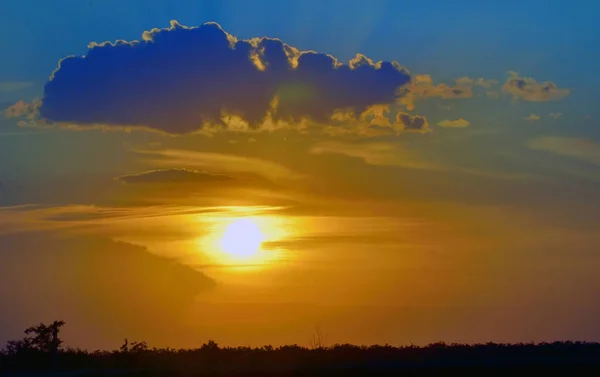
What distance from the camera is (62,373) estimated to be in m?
48.0

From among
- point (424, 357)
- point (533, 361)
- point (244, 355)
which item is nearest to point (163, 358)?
point (244, 355)

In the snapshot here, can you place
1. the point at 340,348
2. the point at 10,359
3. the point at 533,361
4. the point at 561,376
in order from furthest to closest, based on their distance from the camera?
the point at 340,348
the point at 10,359
the point at 533,361
the point at 561,376

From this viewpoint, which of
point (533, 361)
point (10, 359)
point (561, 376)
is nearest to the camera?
point (561, 376)

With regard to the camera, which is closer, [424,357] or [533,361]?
[533,361]

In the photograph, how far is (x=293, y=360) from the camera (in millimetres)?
53281

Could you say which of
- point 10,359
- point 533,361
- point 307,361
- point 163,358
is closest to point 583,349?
point 533,361

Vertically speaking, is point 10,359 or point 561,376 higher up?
point 10,359

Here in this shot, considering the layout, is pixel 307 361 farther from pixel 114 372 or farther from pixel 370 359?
pixel 114 372

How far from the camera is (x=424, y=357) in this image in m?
54.5

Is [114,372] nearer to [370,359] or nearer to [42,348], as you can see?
[42,348]

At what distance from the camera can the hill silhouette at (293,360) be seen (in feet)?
156

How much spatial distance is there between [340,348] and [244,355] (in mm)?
6162

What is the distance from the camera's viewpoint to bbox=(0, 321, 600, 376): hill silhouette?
47.7 m

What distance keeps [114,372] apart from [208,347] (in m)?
12.7
